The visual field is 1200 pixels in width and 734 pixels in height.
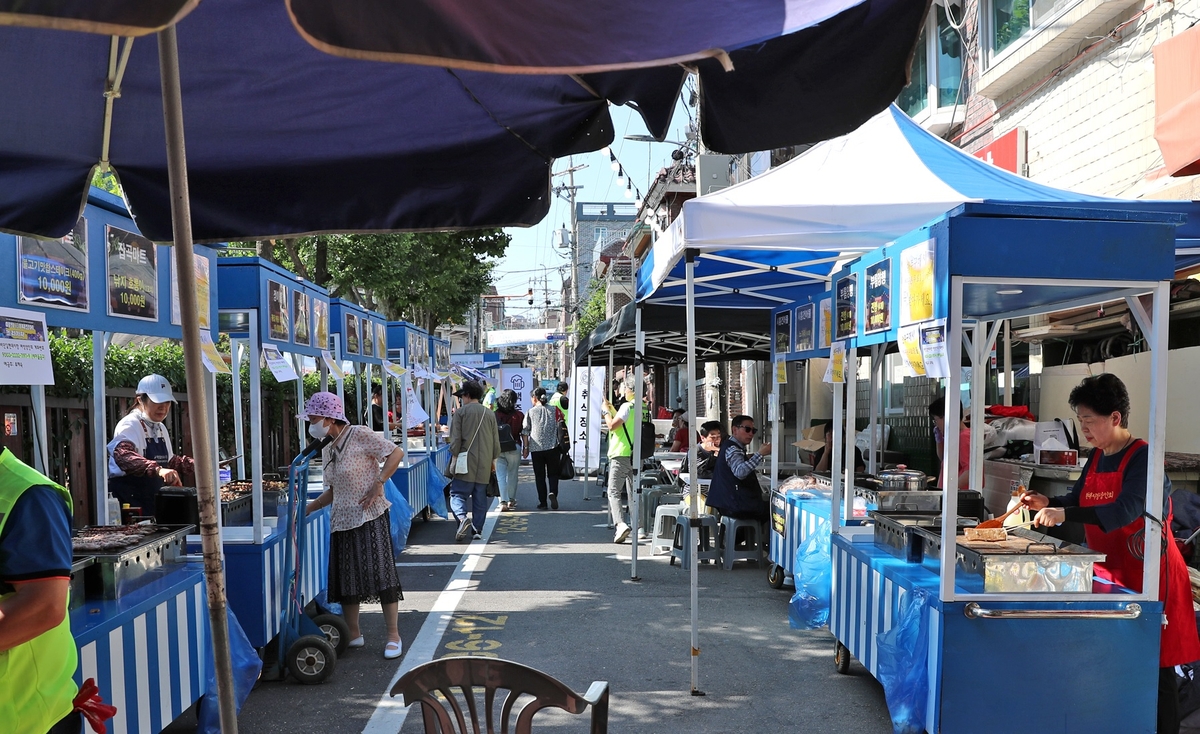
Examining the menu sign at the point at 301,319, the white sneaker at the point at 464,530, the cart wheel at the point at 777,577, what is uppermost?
the menu sign at the point at 301,319

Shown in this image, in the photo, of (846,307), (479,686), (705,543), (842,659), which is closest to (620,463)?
(705,543)

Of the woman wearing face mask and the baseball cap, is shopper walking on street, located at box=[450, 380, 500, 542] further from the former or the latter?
the baseball cap

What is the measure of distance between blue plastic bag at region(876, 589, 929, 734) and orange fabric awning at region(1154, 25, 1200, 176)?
3.38 m

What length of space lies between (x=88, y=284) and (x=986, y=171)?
21.6 feet

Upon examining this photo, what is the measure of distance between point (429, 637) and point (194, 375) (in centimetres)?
548

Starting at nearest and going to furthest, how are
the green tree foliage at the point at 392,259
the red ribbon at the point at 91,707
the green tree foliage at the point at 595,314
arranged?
1. the red ribbon at the point at 91,707
2. the green tree foliage at the point at 392,259
3. the green tree foliage at the point at 595,314

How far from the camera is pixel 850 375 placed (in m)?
7.00

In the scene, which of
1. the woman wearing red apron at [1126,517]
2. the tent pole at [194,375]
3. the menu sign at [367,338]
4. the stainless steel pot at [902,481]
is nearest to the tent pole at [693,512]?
the stainless steel pot at [902,481]

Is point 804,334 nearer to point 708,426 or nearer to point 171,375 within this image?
point 708,426

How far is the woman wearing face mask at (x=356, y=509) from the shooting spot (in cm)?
661

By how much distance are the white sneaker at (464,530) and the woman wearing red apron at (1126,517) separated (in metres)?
8.48

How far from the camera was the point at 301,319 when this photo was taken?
24.8 feet

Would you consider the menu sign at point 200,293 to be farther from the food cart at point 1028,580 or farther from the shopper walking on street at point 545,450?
the shopper walking on street at point 545,450

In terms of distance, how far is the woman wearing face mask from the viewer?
21.7 feet
